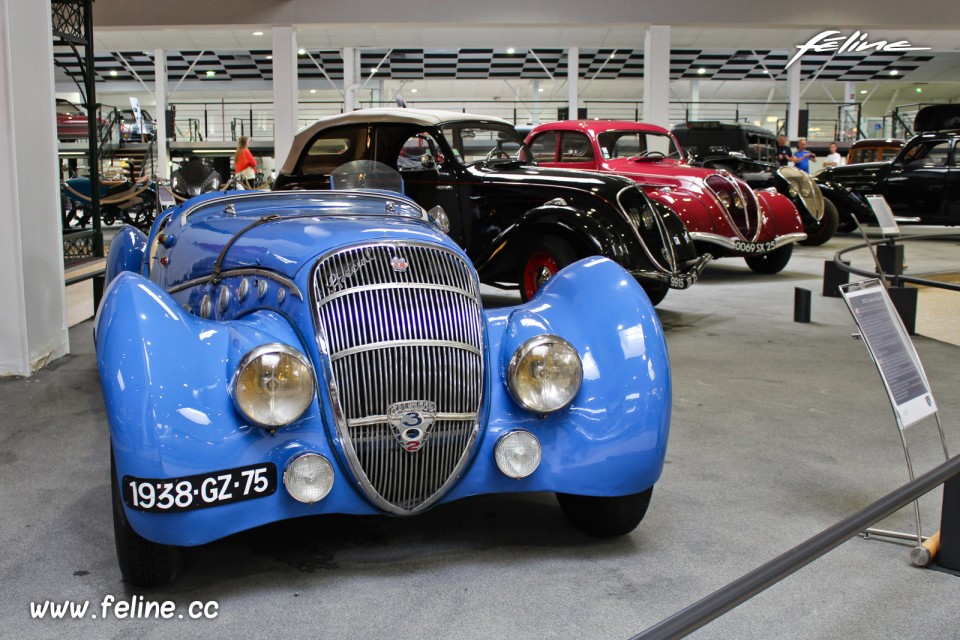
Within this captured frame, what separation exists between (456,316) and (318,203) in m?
1.25

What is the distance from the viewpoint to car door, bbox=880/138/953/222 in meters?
13.4

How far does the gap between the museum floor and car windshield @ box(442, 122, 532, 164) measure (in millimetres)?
3667

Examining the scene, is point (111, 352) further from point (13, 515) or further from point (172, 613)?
point (13, 515)

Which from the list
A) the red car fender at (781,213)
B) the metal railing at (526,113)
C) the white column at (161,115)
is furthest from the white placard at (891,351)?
the metal railing at (526,113)

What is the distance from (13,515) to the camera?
328 cm

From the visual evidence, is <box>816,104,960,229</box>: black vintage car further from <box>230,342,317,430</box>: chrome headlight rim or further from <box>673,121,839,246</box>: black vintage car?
<box>230,342,317,430</box>: chrome headlight rim

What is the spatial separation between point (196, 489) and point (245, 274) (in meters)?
0.98

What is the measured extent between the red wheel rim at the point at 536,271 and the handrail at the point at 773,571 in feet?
16.5

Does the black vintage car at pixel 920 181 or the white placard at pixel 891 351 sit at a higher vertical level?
the black vintage car at pixel 920 181

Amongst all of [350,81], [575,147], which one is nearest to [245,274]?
[575,147]

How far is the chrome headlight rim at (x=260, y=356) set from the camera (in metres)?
2.49

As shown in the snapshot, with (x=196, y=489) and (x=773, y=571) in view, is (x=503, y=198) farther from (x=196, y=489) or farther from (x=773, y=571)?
(x=773, y=571)

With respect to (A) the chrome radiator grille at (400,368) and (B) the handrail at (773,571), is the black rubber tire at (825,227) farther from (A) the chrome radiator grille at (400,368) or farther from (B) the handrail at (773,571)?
(B) the handrail at (773,571)

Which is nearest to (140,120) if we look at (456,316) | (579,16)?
(579,16)
